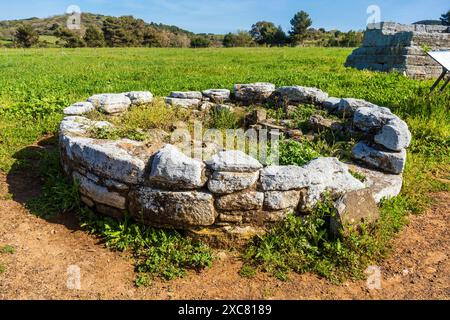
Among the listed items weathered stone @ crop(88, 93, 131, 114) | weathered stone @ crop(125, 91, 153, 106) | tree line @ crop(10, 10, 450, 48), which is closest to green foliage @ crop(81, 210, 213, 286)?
weathered stone @ crop(88, 93, 131, 114)

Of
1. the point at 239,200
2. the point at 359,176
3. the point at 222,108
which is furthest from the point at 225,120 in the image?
the point at 239,200

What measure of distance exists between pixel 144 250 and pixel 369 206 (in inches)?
91.8

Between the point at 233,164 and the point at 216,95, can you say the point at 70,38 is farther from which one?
the point at 233,164

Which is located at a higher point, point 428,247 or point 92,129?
point 92,129

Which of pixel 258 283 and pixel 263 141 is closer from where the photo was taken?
pixel 258 283

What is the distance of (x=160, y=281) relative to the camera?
3.29 meters

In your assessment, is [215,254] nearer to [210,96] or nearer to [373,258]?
[373,258]

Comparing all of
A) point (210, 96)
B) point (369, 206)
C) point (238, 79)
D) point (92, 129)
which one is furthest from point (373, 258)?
point (238, 79)

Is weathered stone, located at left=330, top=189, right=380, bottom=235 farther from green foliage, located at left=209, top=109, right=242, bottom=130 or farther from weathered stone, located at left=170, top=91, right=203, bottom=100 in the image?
weathered stone, located at left=170, top=91, right=203, bottom=100

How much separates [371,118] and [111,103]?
158 inches

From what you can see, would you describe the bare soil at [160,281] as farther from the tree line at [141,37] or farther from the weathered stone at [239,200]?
the tree line at [141,37]

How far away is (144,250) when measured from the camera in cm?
360
